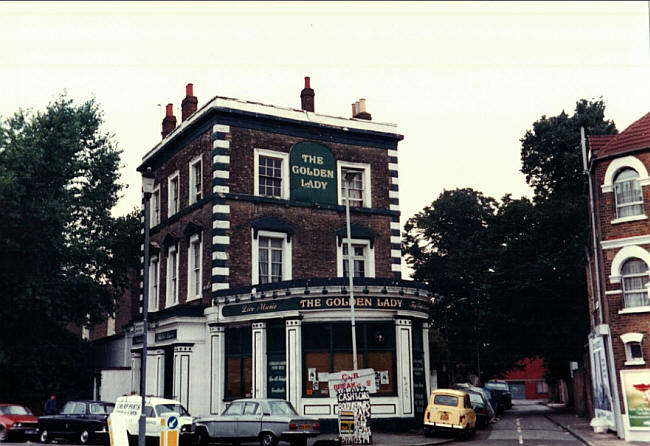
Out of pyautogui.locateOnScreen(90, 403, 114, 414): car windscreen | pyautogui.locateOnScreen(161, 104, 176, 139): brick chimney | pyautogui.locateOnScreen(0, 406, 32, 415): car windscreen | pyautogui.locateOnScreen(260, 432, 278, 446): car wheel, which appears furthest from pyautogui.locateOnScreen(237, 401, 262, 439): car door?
pyautogui.locateOnScreen(161, 104, 176, 139): brick chimney

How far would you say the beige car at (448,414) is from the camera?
28.0 meters

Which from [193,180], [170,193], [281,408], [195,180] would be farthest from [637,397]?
[170,193]

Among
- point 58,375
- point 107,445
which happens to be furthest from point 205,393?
point 58,375

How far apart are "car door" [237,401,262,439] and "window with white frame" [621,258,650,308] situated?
46.6ft

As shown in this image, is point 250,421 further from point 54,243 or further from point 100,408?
point 54,243

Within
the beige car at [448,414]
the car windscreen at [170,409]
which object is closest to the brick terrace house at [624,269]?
the beige car at [448,414]

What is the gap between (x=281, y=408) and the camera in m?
24.7

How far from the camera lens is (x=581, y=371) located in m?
45.8

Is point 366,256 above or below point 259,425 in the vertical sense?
above

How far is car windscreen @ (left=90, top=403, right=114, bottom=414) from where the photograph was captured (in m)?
27.6

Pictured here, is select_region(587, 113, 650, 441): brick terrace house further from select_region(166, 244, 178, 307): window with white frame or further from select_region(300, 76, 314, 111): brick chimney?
select_region(166, 244, 178, 307): window with white frame

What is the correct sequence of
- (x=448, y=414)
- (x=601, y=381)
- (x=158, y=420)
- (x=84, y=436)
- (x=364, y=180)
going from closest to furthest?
(x=158, y=420)
(x=84, y=436)
(x=448, y=414)
(x=601, y=381)
(x=364, y=180)

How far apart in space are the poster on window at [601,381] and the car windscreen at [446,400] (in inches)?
229

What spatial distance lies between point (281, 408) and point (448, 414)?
6908mm
